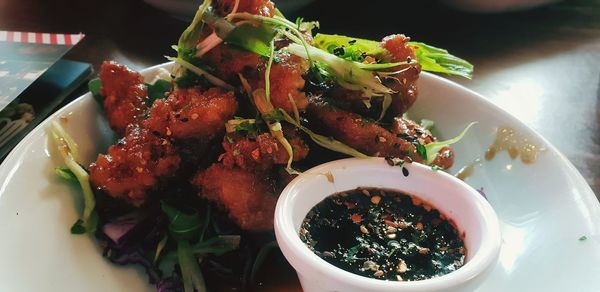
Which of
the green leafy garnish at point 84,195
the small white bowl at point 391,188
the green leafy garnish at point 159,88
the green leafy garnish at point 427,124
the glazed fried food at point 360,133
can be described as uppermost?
the glazed fried food at point 360,133

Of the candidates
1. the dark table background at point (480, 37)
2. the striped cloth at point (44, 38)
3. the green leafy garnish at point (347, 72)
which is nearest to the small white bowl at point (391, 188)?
the green leafy garnish at point (347, 72)

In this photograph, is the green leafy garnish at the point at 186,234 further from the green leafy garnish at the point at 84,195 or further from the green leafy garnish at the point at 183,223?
the green leafy garnish at the point at 84,195

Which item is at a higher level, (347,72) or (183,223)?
(347,72)

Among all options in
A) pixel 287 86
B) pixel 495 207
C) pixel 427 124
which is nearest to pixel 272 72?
pixel 287 86

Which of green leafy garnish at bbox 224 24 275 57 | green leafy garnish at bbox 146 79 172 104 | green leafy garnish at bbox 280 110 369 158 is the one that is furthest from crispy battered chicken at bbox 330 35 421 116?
green leafy garnish at bbox 146 79 172 104

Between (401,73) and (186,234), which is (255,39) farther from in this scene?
(186,234)

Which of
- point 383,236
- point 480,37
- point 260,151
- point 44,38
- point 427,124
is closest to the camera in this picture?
point 383,236

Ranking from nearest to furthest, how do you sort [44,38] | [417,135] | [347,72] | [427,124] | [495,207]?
[347,72] < [417,135] < [495,207] < [427,124] < [44,38]
